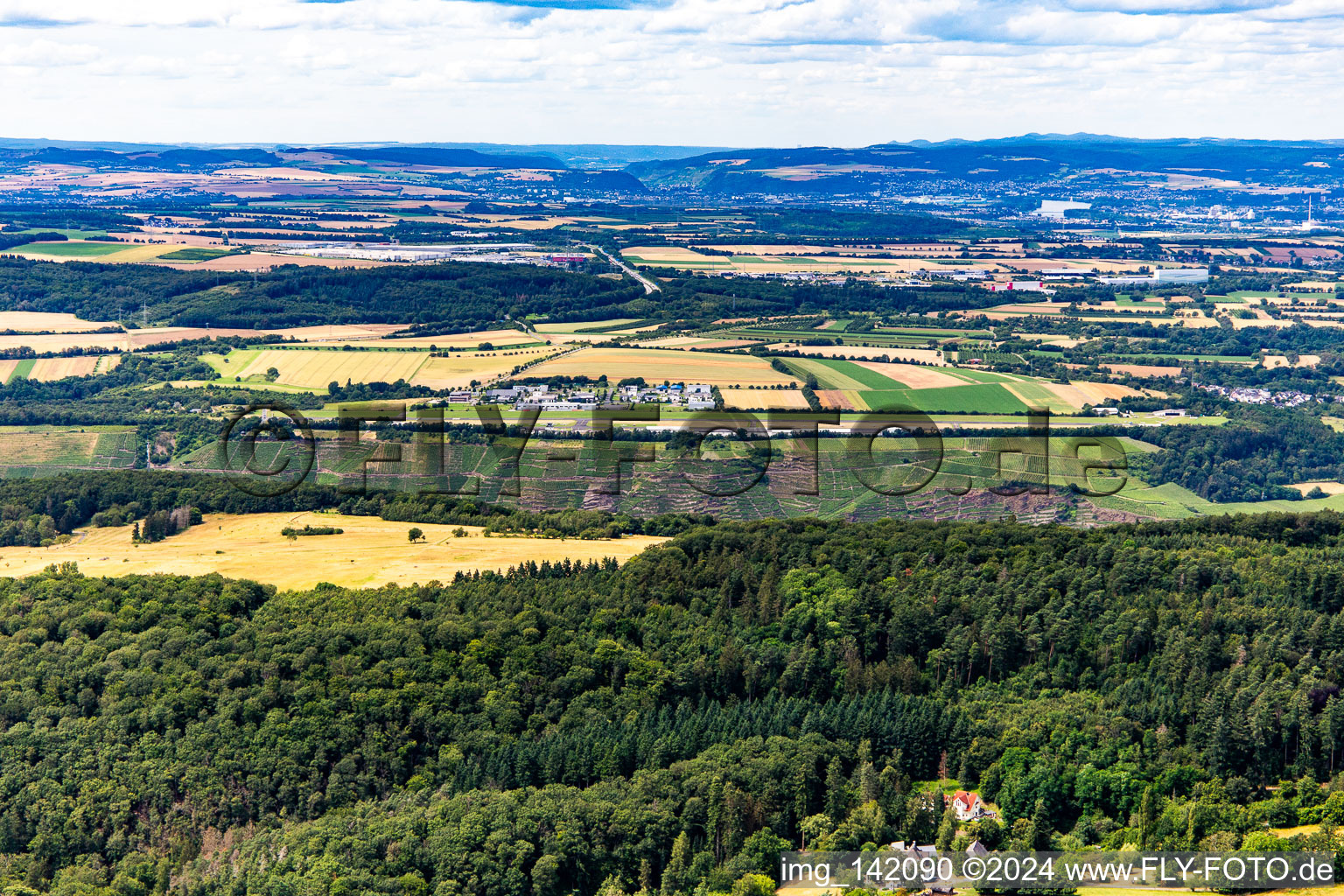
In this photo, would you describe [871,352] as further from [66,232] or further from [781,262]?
[66,232]

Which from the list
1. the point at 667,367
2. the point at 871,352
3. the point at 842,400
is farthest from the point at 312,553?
the point at 871,352

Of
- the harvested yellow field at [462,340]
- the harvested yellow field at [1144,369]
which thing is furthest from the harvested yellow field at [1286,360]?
the harvested yellow field at [462,340]

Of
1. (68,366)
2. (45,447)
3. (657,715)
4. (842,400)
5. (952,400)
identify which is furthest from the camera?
(68,366)

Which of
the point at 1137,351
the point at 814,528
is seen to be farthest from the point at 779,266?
the point at 814,528

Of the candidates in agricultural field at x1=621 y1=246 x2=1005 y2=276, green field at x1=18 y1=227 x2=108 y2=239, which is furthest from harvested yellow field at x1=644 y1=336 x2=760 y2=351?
green field at x1=18 y1=227 x2=108 y2=239

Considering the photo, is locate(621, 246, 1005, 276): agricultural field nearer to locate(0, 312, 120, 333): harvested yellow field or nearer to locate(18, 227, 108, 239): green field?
locate(0, 312, 120, 333): harvested yellow field

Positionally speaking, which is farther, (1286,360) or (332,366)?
(1286,360)

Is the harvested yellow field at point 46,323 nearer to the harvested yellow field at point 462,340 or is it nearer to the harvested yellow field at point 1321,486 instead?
the harvested yellow field at point 462,340
